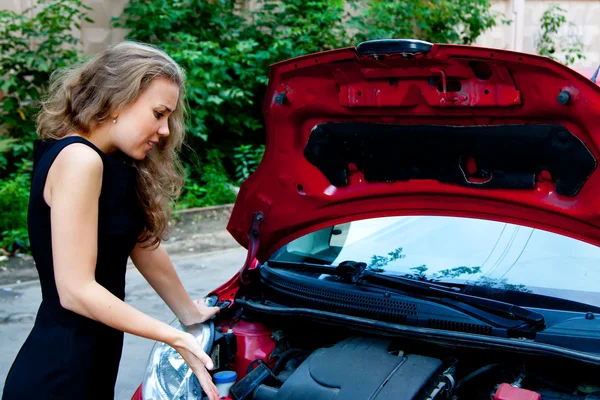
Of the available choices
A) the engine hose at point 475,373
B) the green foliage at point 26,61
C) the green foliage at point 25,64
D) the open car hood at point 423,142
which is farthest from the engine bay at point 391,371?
the green foliage at point 26,61

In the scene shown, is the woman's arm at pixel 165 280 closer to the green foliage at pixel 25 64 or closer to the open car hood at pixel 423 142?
the open car hood at pixel 423 142

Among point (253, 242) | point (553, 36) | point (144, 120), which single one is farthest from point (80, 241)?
point (553, 36)

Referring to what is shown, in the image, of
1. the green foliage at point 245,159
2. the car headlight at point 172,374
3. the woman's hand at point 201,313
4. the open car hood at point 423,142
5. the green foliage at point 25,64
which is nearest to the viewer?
the open car hood at point 423,142

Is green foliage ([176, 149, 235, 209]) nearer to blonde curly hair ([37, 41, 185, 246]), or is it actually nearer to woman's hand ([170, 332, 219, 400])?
blonde curly hair ([37, 41, 185, 246])

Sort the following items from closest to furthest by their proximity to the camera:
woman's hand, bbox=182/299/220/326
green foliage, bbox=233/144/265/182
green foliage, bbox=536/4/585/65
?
1. woman's hand, bbox=182/299/220/326
2. green foliage, bbox=233/144/265/182
3. green foliage, bbox=536/4/585/65

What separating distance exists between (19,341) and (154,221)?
10.00 ft

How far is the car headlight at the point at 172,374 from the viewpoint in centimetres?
219

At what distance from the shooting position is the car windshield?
2.29 metres

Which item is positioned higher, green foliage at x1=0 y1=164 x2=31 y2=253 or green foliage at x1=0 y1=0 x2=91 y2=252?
green foliage at x1=0 y1=0 x2=91 y2=252

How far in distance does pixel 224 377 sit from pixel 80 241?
807 mm

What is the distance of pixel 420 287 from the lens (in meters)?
2.33

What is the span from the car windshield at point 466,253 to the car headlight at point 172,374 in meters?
0.56

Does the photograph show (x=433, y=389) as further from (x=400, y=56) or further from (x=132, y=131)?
(x=132, y=131)

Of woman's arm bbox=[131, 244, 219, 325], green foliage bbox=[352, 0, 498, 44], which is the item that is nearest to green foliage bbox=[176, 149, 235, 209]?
green foliage bbox=[352, 0, 498, 44]
